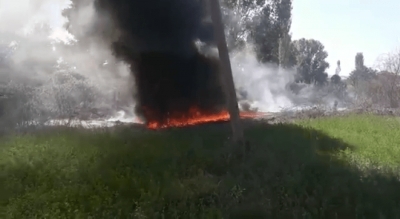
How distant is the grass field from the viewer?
694cm

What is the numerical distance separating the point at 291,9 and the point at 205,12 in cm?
2070

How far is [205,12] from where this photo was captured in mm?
17812

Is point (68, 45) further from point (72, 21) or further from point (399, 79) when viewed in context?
point (399, 79)

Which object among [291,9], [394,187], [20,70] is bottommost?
[394,187]

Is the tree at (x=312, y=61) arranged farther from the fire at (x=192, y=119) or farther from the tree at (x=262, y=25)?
the fire at (x=192, y=119)

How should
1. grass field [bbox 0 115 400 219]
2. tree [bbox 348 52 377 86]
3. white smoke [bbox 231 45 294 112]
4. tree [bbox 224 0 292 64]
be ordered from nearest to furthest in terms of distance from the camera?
grass field [bbox 0 115 400 219] → white smoke [bbox 231 45 294 112] → tree [bbox 224 0 292 64] → tree [bbox 348 52 377 86]

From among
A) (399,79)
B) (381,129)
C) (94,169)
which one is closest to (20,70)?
(94,169)

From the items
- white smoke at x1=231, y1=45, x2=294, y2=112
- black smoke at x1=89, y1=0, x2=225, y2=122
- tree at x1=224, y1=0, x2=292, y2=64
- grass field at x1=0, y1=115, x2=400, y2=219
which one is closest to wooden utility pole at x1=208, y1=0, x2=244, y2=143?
grass field at x1=0, y1=115, x2=400, y2=219

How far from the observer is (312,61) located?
51.0m

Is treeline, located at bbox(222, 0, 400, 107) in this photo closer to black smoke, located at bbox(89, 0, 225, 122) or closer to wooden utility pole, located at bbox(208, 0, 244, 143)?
black smoke, located at bbox(89, 0, 225, 122)

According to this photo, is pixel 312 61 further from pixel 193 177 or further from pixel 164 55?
pixel 193 177

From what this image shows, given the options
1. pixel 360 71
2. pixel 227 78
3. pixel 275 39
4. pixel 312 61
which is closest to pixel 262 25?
pixel 275 39

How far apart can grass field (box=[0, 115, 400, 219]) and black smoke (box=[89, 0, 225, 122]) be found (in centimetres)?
415

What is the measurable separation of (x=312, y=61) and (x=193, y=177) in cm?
4544
